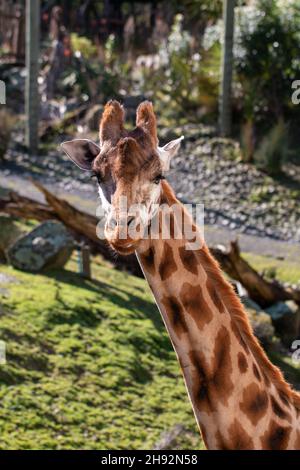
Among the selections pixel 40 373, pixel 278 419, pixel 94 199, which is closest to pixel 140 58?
pixel 94 199

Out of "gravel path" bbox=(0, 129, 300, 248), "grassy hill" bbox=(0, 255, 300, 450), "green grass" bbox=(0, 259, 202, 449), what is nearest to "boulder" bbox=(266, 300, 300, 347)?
"grassy hill" bbox=(0, 255, 300, 450)

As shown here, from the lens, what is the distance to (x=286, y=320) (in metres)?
12.2

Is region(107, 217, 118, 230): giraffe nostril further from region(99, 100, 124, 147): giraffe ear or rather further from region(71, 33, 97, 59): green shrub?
region(71, 33, 97, 59): green shrub

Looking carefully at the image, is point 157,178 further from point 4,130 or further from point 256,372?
point 4,130

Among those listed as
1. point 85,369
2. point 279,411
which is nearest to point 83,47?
point 85,369

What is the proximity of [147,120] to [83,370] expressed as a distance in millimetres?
5523

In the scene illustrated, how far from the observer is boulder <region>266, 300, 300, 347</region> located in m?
12.2

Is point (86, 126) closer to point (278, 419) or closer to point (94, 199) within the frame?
point (94, 199)

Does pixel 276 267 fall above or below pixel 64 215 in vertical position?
below

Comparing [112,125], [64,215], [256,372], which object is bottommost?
[64,215]

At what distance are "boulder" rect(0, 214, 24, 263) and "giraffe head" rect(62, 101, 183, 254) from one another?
791 centimetres

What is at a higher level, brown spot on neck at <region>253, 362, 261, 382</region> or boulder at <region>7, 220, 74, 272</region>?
brown spot on neck at <region>253, 362, 261, 382</region>

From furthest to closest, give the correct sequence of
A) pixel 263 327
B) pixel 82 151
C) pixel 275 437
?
pixel 263 327, pixel 82 151, pixel 275 437

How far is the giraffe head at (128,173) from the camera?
14.1ft
